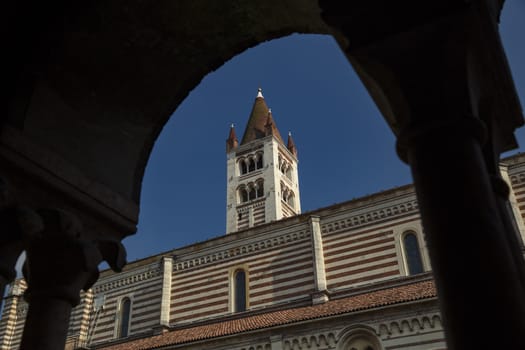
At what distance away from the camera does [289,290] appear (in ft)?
60.2

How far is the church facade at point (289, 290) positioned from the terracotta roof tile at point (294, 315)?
58 mm

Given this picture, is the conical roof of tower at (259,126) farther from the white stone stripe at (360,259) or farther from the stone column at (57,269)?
the stone column at (57,269)

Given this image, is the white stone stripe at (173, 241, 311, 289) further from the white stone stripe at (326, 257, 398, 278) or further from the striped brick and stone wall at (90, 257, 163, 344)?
the white stone stripe at (326, 257, 398, 278)

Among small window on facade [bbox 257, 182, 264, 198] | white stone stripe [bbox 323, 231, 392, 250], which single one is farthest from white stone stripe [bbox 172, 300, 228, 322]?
small window on facade [bbox 257, 182, 264, 198]

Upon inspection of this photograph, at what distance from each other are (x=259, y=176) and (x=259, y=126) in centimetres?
637

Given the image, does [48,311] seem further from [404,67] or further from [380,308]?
[380,308]

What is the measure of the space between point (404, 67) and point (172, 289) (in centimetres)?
1942

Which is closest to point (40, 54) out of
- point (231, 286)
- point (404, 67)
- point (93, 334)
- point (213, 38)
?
point (213, 38)

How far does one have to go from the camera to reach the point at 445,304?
2248mm

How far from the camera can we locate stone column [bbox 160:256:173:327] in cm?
2008

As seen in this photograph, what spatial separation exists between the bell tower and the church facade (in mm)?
18986

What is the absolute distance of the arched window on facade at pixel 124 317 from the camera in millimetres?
20938

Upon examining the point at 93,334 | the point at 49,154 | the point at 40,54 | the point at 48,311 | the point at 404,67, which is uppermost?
the point at 93,334

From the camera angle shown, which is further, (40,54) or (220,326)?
(220,326)
